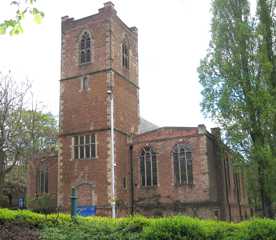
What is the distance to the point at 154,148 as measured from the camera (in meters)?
31.0

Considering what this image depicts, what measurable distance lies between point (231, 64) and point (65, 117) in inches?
570

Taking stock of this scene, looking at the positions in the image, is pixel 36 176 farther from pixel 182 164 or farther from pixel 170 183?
pixel 182 164

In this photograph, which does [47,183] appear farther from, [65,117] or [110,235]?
[110,235]

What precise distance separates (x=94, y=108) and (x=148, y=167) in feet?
20.9

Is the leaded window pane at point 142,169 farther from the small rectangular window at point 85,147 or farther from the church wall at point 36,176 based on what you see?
the church wall at point 36,176

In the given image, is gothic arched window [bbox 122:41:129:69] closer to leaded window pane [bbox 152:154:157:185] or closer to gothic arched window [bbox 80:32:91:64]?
gothic arched window [bbox 80:32:91:64]

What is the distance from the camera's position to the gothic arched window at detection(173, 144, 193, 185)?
29.2m

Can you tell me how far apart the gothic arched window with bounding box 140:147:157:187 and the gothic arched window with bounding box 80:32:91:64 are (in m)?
9.08

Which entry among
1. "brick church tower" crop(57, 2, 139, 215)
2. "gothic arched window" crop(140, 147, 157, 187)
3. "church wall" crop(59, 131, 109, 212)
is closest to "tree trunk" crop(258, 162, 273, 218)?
"gothic arched window" crop(140, 147, 157, 187)

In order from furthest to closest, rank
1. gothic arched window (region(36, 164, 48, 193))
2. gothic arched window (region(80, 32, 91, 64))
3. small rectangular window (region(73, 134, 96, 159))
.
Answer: gothic arched window (region(36, 164, 48, 193)) < gothic arched window (region(80, 32, 91, 64)) < small rectangular window (region(73, 134, 96, 159))

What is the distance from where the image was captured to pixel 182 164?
2955cm

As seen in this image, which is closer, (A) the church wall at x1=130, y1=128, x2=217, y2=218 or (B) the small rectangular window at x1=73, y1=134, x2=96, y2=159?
(A) the church wall at x1=130, y1=128, x2=217, y2=218

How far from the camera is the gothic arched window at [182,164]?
2922 centimetres

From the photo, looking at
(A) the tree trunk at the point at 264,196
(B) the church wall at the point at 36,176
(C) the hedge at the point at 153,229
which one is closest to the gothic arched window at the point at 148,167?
(B) the church wall at the point at 36,176
